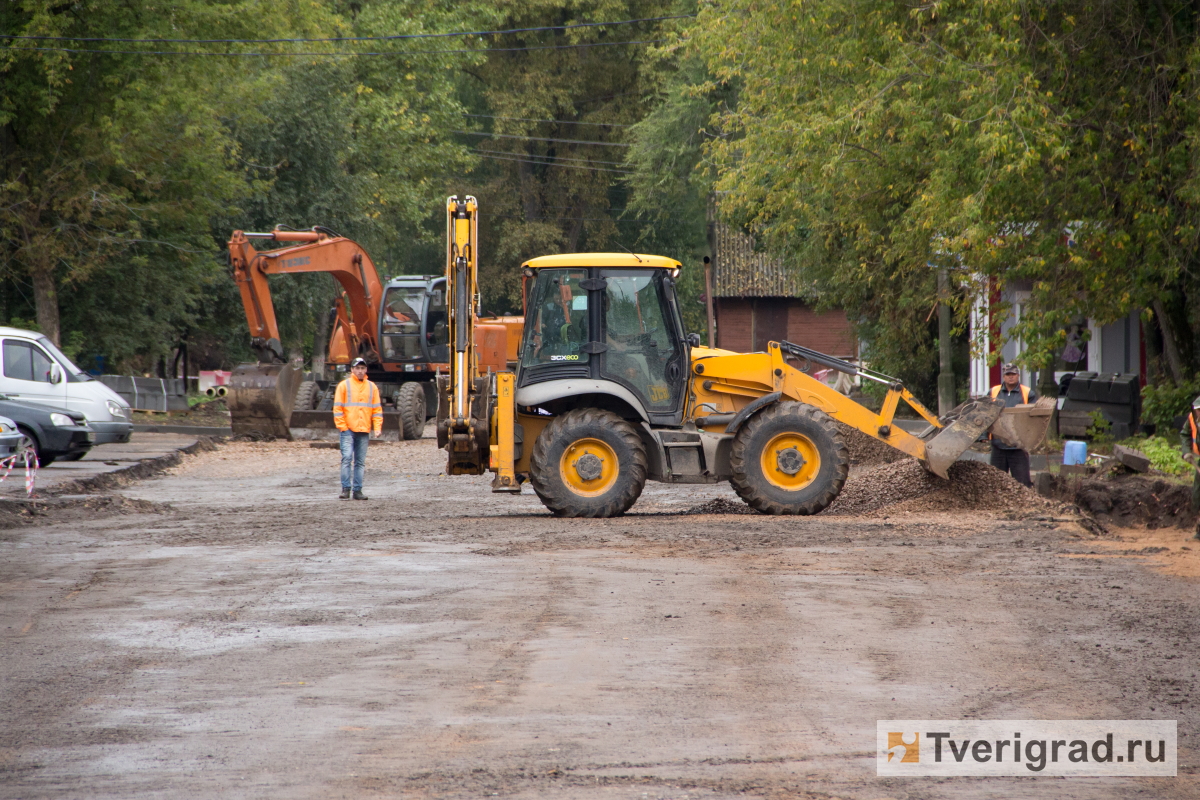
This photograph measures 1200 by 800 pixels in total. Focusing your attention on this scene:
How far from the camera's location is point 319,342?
151ft

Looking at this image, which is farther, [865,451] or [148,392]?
[148,392]

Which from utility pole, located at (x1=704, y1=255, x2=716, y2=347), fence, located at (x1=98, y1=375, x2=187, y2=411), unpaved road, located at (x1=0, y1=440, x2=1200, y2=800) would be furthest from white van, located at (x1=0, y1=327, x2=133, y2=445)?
fence, located at (x1=98, y1=375, x2=187, y2=411)

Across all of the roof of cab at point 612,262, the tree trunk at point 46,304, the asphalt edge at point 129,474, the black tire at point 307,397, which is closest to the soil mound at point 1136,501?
the roof of cab at point 612,262

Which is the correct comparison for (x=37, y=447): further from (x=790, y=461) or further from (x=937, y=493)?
(x=937, y=493)

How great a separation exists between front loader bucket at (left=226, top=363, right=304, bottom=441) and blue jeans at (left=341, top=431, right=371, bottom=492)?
9.58 m

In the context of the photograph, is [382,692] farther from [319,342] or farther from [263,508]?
[319,342]

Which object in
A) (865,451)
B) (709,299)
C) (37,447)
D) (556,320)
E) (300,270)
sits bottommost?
(865,451)

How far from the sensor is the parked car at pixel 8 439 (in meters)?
16.6

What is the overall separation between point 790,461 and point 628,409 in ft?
5.98

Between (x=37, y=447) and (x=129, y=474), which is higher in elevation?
(x=37, y=447)

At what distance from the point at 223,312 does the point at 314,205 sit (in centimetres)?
416

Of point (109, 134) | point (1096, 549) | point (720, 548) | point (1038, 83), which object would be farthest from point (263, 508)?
point (109, 134)

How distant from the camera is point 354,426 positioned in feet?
55.0

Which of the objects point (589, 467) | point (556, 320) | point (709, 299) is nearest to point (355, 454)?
point (556, 320)
